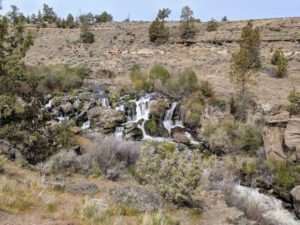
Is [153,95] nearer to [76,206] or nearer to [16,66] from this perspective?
[16,66]

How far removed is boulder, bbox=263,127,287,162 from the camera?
72.2 ft

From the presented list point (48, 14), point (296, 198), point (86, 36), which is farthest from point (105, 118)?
point (48, 14)

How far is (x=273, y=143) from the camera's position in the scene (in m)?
22.8

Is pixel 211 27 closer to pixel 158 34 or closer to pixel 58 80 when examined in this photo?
pixel 158 34

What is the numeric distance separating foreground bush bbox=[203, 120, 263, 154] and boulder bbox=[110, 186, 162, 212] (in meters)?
15.0

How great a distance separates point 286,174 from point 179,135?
10681 millimetres

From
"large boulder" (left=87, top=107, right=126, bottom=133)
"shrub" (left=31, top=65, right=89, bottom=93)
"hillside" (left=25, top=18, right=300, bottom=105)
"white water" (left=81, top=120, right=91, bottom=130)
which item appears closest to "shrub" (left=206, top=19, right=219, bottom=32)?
"hillside" (left=25, top=18, right=300, bottom=105)

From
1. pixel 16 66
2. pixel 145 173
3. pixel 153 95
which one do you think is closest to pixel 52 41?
pixel 153 95

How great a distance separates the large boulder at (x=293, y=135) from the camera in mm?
21538

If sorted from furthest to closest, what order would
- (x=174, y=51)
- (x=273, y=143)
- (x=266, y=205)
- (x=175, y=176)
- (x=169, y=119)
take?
(x=174, y=51), (x=169, y=119), (x=273, y=143), (x=266, y=205), (x=175, y=176)

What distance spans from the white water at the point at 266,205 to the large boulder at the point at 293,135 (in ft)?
14.7

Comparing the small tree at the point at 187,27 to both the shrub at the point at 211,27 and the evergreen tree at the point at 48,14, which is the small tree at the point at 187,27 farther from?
the evergreen tree at the point at 48,14

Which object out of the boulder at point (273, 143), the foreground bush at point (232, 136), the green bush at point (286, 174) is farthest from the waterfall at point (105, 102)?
the green bush at point (286, 174)

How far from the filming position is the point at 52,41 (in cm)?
6681
